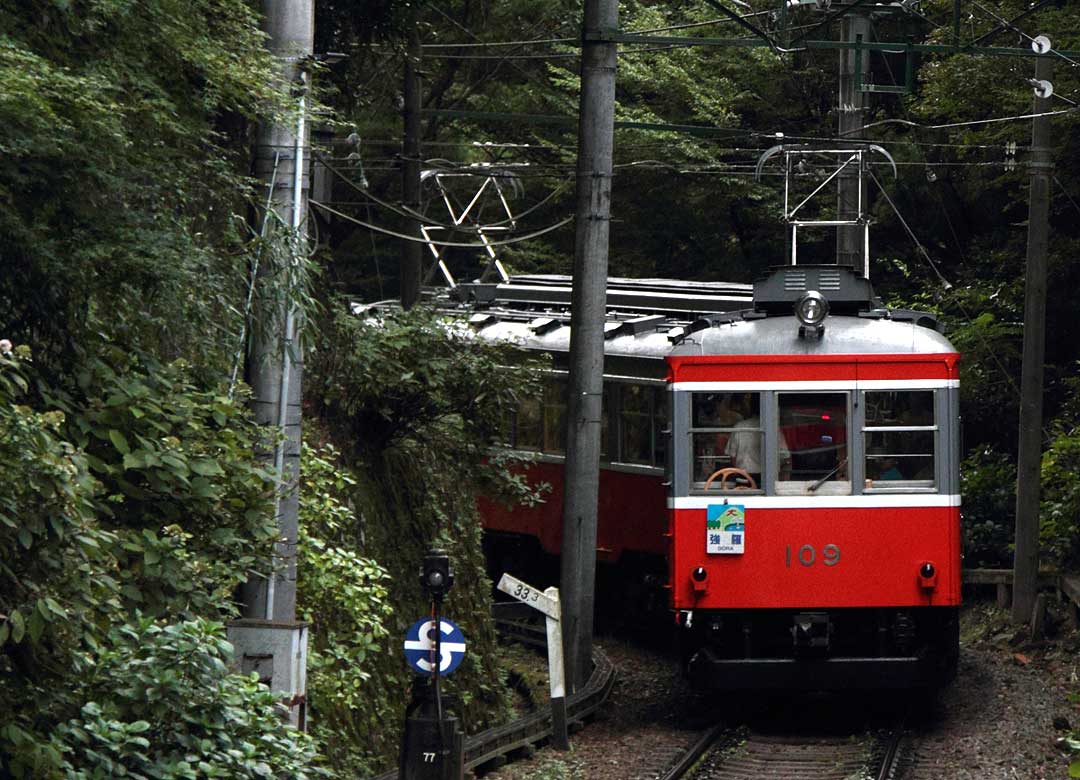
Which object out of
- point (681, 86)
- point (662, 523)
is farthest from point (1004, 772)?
point (681, 86)

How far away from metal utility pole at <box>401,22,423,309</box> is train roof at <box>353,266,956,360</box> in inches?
32.3

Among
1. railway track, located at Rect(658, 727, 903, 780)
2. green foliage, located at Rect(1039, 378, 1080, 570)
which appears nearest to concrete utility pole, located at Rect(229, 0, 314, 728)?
railway track, located at Rect(658, 727, 903, 780)

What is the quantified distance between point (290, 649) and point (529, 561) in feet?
36.7

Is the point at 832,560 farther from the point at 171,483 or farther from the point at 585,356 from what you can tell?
the point at 171,483

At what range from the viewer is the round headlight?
40.4 ft

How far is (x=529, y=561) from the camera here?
18.5 m

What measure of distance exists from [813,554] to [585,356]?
2643 mm

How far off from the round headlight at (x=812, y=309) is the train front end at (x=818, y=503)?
1cm

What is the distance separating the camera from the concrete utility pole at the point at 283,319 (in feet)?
24.6

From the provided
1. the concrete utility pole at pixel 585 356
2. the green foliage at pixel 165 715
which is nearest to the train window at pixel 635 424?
the concrete utility pole at pixel 585 356

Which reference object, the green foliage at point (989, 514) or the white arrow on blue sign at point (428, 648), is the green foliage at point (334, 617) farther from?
the green foliage at point (989, 514)

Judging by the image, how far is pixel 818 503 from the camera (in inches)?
483

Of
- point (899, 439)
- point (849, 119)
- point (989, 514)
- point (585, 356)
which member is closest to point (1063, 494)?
point (989, 514)

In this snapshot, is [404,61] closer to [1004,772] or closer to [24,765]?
[1004,772]
